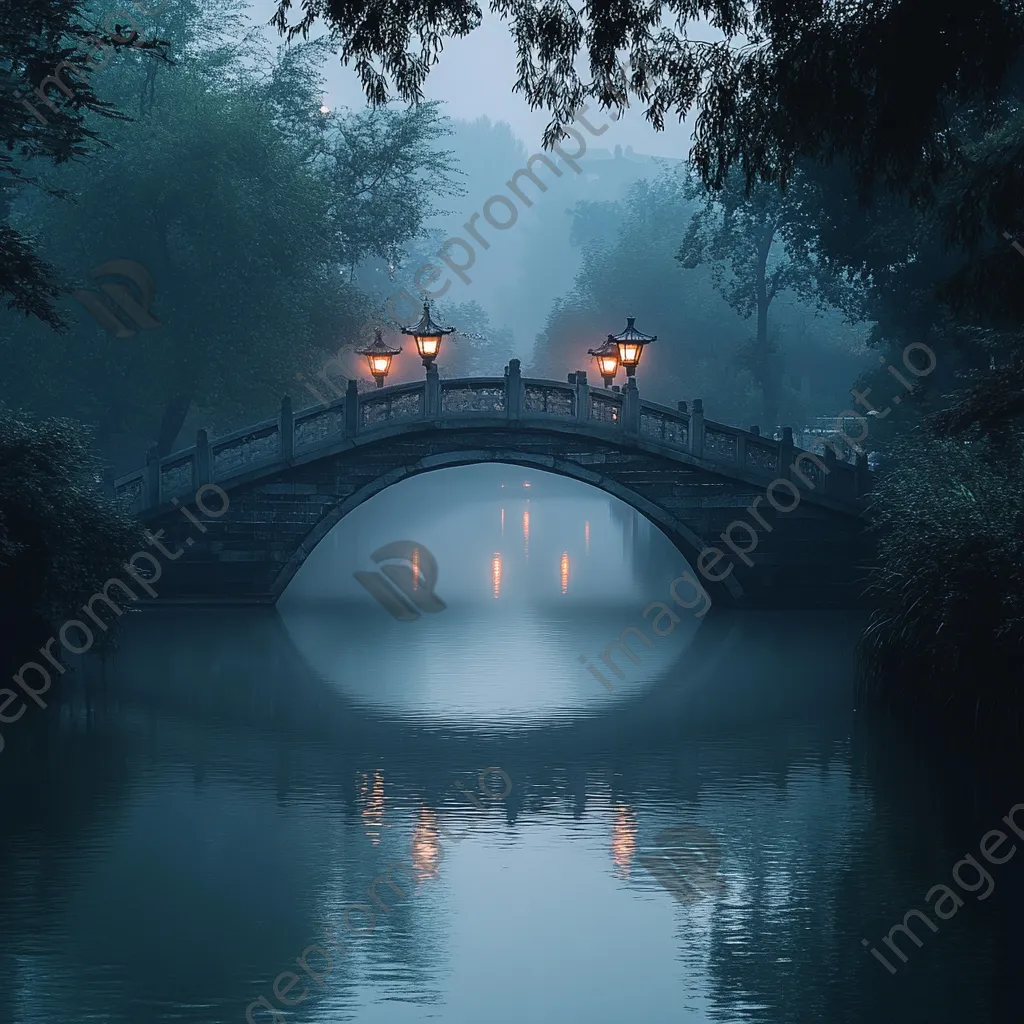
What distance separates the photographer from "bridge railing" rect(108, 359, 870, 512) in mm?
31016

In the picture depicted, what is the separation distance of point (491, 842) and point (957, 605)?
622 cm

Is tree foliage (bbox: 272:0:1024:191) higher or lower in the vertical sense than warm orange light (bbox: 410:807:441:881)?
higher

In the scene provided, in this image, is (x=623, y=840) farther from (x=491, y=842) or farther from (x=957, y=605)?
(x=957, y=605)

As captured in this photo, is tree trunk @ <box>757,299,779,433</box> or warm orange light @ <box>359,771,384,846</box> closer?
warm orange light @ <box>359,771,384,846</box>

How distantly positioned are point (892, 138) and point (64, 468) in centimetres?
1372

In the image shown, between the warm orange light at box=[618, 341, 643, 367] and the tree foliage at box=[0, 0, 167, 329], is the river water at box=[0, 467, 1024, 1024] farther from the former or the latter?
the warm orange light at box=[618, 341, 643, 367]

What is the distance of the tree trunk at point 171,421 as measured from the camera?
132 ft

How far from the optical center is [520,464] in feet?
101

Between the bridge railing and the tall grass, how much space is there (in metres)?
9.43

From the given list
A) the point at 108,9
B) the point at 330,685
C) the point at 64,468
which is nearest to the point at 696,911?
the point at 330,685

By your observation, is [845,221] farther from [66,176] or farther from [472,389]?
[66,176]

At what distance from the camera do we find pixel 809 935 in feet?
35.5

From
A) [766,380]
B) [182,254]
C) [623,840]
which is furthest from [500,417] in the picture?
[766,380]

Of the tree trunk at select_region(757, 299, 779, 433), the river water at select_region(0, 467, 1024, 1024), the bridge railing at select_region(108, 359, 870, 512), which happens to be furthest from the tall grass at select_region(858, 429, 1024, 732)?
the tree trunk at select_region(757, 299, 779, 433)
